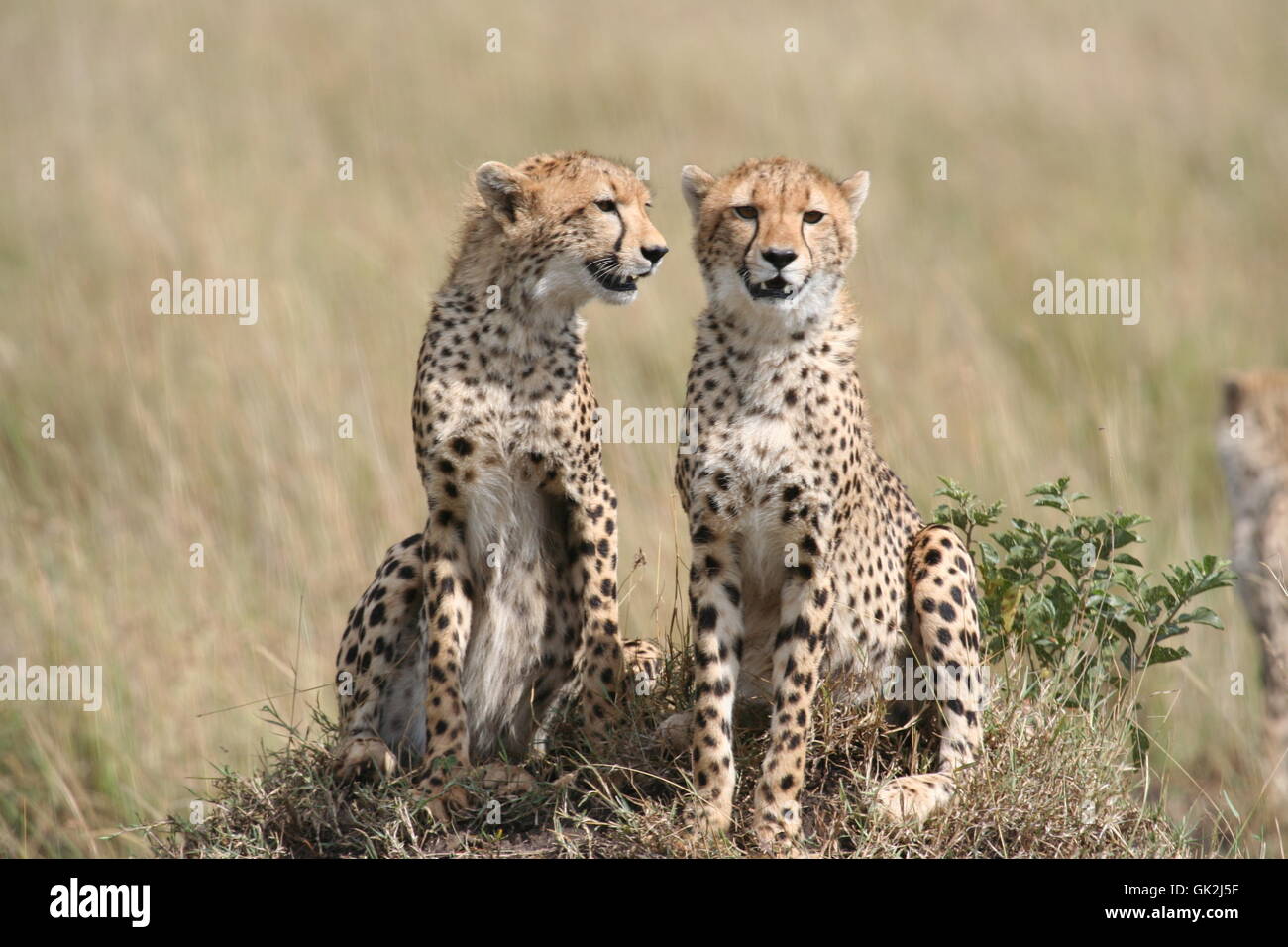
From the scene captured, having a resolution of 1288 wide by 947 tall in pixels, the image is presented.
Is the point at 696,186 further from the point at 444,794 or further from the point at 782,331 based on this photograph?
the point at 444,794

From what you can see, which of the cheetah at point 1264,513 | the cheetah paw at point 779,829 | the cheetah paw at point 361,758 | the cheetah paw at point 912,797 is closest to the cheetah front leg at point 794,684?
the cheetah paw at point 779,829

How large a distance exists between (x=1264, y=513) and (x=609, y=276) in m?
2.05

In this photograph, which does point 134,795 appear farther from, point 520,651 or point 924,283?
point 924,283

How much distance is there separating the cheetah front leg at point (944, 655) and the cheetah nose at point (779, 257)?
90 cm

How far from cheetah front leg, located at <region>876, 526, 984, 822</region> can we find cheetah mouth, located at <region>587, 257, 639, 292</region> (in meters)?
0.98

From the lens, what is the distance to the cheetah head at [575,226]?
361 centimetres

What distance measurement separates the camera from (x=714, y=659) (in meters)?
3.40

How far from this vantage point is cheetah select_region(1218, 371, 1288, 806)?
4.33 metres

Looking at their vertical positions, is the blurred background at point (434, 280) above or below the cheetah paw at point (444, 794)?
above

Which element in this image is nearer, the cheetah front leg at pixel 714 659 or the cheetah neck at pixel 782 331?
the cheetah front leg at pixel 714 659

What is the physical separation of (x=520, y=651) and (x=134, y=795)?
228 centimetres

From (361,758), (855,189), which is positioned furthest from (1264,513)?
(361,758)

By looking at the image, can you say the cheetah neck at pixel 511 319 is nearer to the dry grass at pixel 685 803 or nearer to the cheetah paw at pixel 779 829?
the dry grass at pixel 685 803

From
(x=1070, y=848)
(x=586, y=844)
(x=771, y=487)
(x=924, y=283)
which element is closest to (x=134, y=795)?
(x=586, y=844)
